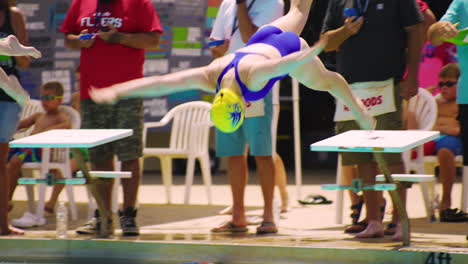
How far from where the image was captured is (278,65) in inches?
156

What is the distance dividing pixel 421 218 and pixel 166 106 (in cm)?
408

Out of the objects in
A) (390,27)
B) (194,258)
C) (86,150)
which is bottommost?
(194,258)

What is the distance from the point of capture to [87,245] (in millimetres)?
5098

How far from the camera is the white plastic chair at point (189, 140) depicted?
793 cm

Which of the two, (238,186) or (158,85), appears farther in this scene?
(238,186)

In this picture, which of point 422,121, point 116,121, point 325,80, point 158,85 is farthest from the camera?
point 422,121

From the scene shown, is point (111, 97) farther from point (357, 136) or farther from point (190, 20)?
point (190, 20)

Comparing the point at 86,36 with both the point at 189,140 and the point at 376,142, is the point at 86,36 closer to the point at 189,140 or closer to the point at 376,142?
the point at 376,142

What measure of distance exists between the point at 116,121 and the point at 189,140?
237 centimetres

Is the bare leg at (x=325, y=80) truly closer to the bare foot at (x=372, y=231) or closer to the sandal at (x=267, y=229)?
the bare foot at (x=372, y=231)

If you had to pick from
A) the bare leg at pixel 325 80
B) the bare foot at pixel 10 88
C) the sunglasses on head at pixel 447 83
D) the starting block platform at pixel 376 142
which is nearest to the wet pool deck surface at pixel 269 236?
the starting block platform at pixel 376 142

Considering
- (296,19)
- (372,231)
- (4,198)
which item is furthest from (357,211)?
(4,198)

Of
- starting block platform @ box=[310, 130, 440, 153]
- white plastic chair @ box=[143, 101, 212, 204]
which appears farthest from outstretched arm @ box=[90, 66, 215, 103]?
white plastic chair @ box=[143, 101, 212, 204]

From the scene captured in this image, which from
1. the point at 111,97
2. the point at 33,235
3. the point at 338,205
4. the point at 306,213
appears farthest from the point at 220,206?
the point at 111,97
